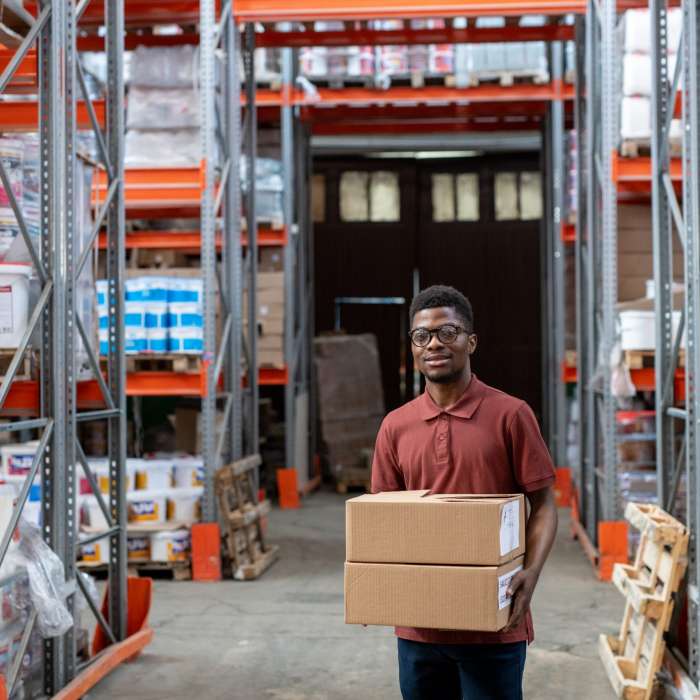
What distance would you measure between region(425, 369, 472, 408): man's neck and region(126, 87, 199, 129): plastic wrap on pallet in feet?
20.1

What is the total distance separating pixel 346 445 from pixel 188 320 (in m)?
5.98

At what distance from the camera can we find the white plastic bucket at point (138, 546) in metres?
8.39

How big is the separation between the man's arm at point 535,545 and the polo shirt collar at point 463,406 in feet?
0.96

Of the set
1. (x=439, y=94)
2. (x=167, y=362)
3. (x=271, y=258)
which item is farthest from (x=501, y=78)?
(x=167, y=362)

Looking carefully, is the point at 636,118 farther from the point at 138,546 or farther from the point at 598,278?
the point at 138,546

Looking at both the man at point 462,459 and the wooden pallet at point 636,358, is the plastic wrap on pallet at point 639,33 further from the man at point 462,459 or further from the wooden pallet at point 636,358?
the man at point 462,459

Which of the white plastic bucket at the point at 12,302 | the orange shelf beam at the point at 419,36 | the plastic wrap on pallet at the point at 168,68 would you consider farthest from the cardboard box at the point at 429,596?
the orange shelf beam at the point at 419,36

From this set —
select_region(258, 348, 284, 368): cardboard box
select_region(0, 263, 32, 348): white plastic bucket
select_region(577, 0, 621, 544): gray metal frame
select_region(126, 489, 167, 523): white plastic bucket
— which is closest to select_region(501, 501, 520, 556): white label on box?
select_region(0, 263, 32, 348): white plastic bucket

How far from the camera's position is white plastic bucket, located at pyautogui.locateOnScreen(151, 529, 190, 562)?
27.1 feet

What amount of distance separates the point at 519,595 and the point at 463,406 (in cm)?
54

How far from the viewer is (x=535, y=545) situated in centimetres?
299

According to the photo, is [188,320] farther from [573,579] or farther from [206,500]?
[573,579]

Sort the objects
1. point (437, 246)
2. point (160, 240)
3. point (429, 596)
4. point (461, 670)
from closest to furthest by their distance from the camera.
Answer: point (429, 596) < point (461, 670) < point (160, 240) < point (437, 246)

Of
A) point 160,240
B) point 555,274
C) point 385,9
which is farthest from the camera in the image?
point 555,274
